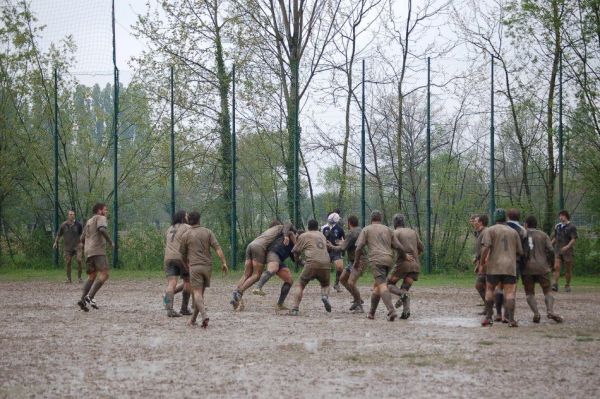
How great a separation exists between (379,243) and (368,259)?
A: 1.20ft

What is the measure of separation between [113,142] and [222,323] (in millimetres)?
17097

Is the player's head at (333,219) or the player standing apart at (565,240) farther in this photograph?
the player standing apart at (565,240)

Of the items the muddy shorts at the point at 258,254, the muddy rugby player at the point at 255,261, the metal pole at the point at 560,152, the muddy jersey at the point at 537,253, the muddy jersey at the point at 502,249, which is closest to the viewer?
the muddy jersey at the point at 502,249

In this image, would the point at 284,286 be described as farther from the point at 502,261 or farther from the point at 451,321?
the point at 502,261

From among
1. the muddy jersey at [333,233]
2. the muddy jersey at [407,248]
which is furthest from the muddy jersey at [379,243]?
the muddy jersey at [333,233]

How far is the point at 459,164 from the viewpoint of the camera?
89.4 feet

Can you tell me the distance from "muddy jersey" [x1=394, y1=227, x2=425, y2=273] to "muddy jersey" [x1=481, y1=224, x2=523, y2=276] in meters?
1.81

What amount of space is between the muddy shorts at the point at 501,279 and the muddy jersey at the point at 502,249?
0.08 metres

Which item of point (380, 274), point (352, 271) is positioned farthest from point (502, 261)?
point (352, 271)

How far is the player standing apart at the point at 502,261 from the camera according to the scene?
13.6 meters

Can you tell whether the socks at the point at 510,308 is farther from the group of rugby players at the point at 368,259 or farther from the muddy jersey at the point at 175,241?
the muddy jersey at the point at 175,241

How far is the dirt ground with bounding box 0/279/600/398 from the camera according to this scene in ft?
28.3

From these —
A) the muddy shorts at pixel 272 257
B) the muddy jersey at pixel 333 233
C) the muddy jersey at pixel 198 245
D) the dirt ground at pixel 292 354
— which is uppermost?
the muddy jersey at pixel 333 233

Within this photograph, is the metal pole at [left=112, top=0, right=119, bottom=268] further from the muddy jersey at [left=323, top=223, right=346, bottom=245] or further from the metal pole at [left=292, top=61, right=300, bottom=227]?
the muddy jersey at [left=323, top=223, right=346, bottom=245]
